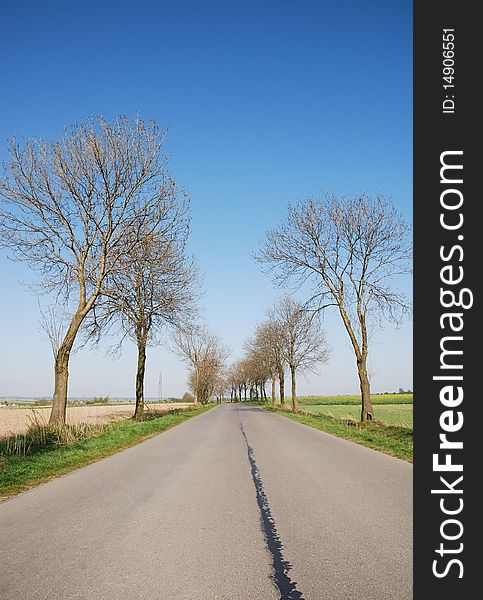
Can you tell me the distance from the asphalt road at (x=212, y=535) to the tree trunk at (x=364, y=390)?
1455 cm

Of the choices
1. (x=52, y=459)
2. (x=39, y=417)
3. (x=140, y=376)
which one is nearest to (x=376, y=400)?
(x=140, y=376)

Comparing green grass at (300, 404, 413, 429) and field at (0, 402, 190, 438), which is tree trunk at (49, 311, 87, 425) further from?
green grass at (300, 404, 413, 429)

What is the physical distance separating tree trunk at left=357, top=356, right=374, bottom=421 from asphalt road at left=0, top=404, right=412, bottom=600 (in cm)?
1455

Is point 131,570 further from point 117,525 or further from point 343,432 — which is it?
point 343,432

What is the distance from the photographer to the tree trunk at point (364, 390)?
2458 centimetres

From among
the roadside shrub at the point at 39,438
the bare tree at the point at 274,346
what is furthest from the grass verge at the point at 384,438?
the bare tree at the point at 274,346

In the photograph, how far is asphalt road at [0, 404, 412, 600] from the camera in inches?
158

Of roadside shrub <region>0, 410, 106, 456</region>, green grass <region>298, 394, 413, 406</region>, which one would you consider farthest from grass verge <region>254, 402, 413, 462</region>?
green grass <region>298, 394, 413, 406</region>

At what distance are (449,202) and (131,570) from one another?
13.1 feet

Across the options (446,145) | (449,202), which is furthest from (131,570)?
(446,145)

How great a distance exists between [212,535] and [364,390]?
66.3ft

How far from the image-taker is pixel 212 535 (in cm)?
552

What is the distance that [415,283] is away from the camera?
157 inches

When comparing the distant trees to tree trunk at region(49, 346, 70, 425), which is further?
the distant trees
